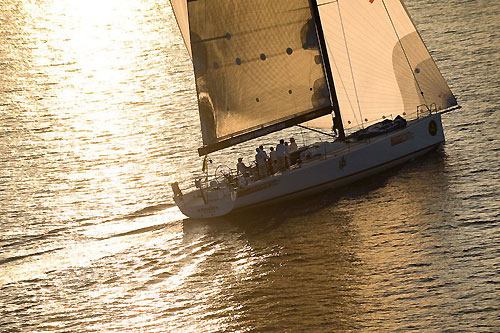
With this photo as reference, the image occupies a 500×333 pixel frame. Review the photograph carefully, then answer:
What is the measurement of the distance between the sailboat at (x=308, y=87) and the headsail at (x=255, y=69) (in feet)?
0.19

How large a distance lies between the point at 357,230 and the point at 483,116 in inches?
829

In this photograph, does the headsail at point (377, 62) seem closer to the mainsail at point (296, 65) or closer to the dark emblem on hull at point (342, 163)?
the mainsail at point (296, 65)

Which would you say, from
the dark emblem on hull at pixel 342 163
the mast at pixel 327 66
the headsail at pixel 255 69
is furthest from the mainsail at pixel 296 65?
the dark emblem on hull at pixel 342 163

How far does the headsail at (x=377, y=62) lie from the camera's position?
2579 inches

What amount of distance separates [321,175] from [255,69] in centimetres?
702

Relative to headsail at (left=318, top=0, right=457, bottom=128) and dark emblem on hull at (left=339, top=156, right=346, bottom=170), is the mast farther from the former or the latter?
dark emblem on hull at (left=339, top=156, right=346, bottom=170)

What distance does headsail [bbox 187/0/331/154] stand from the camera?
60.7m

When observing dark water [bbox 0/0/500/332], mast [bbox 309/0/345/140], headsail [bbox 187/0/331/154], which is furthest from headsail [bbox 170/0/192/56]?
dark water [bbox 0/0/500/332]

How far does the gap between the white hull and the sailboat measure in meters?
0.06

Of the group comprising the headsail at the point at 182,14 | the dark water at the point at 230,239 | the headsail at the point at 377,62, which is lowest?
the dark water at the point at 230,239

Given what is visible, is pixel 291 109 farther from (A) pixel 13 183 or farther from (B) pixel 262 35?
(A) pixel 13 183

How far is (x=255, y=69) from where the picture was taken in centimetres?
Result: 6191

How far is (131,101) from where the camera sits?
9756 centimetres

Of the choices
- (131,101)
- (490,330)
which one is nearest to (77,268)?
(490,330)
